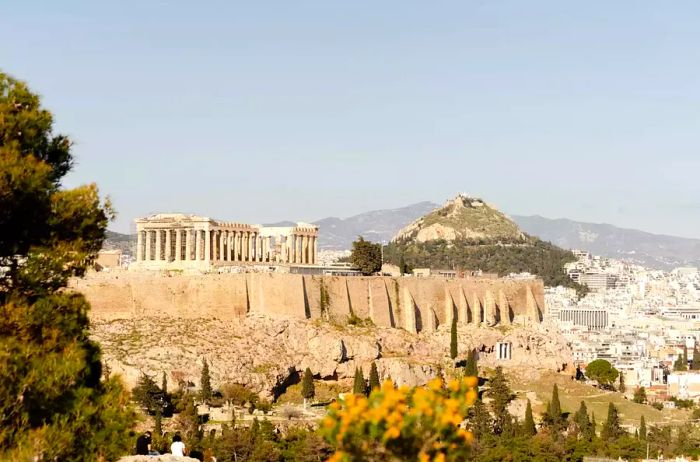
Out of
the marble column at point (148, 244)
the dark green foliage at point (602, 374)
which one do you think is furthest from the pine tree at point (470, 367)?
the dark green foliage at point (602, 374)

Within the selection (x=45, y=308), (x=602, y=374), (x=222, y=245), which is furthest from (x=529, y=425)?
(x=45, y=308)

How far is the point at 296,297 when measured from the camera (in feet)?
178

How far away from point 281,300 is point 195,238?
8.83 metres

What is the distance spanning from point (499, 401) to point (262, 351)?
33.3 ft

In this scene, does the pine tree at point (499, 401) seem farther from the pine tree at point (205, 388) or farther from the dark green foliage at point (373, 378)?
the pine tree at point (205, 388)

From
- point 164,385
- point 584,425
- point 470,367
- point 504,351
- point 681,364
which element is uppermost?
point 504,351

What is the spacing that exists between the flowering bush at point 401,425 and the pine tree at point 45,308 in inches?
206

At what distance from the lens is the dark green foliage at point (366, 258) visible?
64875 millimetres

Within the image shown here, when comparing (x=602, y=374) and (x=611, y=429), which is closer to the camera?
(x=611, y=429)

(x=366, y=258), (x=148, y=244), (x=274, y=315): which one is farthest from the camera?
(x=366, y=258)

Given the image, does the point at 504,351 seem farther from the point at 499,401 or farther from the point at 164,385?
the point at 164,385

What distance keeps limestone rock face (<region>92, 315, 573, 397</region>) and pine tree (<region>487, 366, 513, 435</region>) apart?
279 centimetres

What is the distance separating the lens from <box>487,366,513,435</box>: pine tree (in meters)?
48.2

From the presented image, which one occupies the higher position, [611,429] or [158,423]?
[158,423]
